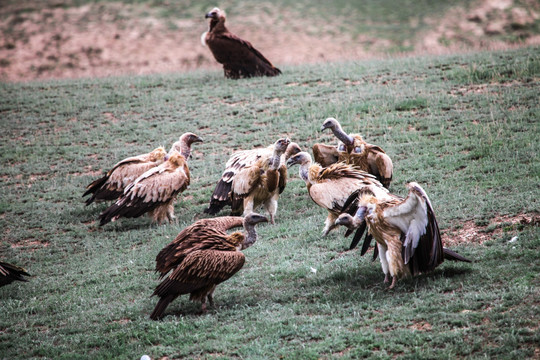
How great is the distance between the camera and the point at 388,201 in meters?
7.88

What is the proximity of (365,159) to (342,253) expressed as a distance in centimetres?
244

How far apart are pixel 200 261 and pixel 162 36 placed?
32531 millimetres

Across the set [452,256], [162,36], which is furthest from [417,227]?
[162,36]

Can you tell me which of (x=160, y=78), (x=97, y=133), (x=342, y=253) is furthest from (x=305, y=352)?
(x=160, y=78)

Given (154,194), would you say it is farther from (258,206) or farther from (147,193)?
(258,206)

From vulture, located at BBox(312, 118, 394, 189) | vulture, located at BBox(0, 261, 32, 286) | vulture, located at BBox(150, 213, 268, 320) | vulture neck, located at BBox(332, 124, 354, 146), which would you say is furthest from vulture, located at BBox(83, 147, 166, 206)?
vulture, located at BBox(150, 213, 268, 320)

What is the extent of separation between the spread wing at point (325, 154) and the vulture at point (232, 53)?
8943mm

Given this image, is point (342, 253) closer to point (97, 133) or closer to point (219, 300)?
point (219, 300)

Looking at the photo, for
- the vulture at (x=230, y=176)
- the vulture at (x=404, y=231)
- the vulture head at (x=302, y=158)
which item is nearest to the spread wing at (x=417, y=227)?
the vulture at (x=404, y=231)

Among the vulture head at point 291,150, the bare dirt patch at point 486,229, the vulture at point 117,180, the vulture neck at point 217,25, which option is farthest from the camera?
the vulture neck at point 217,25

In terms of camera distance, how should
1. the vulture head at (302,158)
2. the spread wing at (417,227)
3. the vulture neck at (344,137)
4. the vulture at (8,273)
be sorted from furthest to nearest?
the vulture neck at (344,137) → the vulture head at (302,158) → the vulture at (8,273) → the spread wing at (417,227)

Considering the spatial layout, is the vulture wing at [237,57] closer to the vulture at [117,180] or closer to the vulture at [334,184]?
the vulture at [117,180]

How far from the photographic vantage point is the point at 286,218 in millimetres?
11469

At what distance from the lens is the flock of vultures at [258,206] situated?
7.54m
